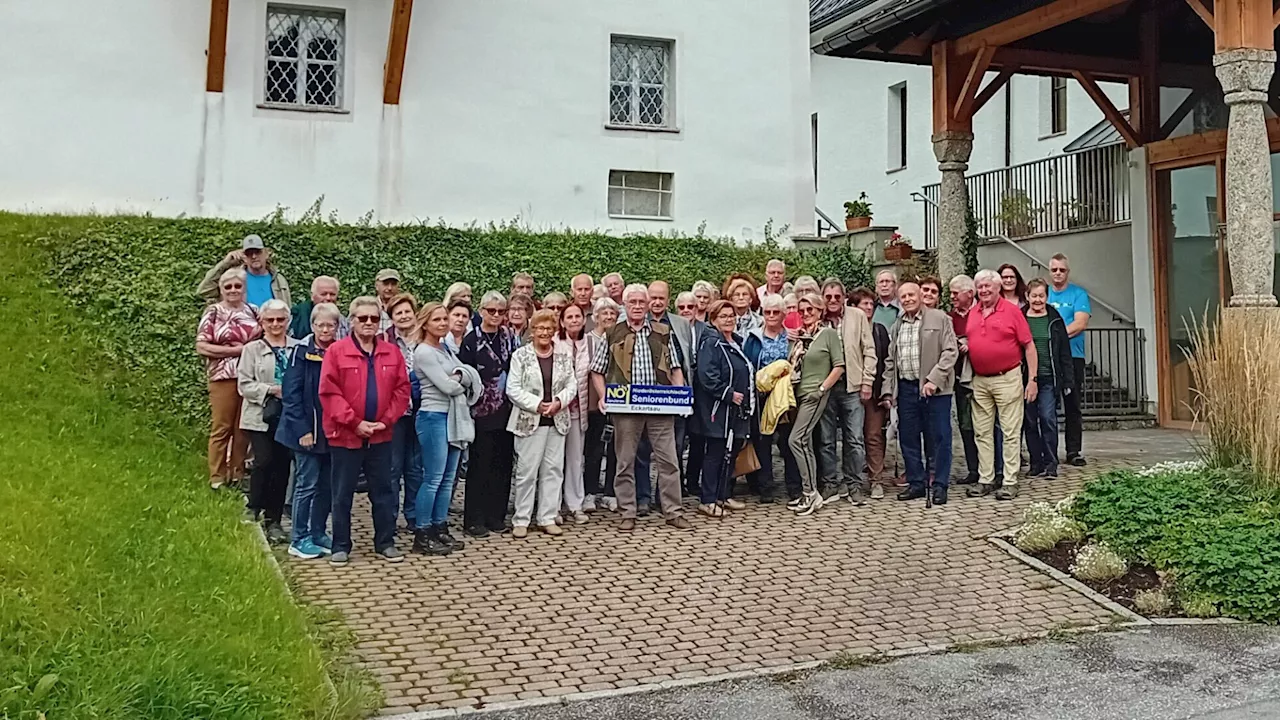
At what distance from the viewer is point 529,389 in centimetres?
830

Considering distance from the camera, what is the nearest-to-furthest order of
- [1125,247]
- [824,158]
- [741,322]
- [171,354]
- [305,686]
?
[305,686], [741,322], [171,354], [1125,247], [824,158]

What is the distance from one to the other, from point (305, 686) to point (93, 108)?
35.2 ft

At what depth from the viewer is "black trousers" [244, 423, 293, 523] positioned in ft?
26.3

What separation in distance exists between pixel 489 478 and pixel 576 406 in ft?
2.74

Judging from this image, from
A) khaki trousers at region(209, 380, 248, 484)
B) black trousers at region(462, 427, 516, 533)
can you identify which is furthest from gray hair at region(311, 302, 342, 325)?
black trousers at region(462, 427, 516, 533)

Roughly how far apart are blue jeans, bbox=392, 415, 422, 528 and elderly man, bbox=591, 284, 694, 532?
1424mm

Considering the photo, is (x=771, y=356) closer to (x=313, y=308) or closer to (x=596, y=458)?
(x=596, y=458)

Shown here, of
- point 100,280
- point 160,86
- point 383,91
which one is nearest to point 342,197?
point 383,91

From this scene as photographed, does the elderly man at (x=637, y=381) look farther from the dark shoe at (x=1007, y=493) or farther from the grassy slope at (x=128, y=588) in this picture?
the grassy slope at (x=128, y=588)

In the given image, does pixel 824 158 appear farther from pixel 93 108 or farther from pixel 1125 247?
pixel 93 108

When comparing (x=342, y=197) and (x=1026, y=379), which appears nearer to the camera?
(x=1026, y=379)

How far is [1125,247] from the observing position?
50.4ft

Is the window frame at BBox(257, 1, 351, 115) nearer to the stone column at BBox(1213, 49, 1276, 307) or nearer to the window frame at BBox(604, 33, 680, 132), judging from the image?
the window frame at BBox(604, 33, 680, 132)

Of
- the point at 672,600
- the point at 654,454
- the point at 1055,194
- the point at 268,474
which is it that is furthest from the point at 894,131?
the point at 672,600
